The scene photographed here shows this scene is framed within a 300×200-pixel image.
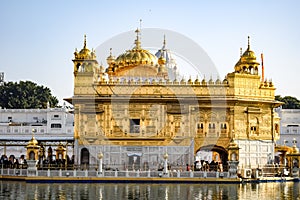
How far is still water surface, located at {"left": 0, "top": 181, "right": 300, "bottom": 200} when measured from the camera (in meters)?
24.2

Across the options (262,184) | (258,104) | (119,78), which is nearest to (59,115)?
(119,78)

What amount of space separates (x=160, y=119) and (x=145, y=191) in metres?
9.63

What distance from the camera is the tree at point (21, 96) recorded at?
7162 centimetres

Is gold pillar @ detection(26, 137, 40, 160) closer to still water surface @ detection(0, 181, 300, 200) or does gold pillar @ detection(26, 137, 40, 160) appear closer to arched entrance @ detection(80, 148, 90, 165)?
arched entrance @ detection(80, 148, 90, 165)

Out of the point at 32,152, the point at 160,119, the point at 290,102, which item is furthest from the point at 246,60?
the point at 290,102

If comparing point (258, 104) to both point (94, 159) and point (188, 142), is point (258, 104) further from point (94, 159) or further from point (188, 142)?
point (94, 159)

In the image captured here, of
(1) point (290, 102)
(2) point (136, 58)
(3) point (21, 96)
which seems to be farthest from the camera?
(1) point (290, 102)

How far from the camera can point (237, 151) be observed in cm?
3359

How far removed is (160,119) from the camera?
118ft

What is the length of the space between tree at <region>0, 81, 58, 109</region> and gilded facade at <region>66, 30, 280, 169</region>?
36378 millimetres

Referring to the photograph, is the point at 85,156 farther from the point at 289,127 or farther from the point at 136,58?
the point at 289,127

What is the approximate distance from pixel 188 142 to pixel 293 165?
6684mm

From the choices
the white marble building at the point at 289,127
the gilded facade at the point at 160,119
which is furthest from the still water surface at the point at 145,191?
the white marble building at the point at 289,127

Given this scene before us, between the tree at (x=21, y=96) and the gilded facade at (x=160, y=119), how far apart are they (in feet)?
119
